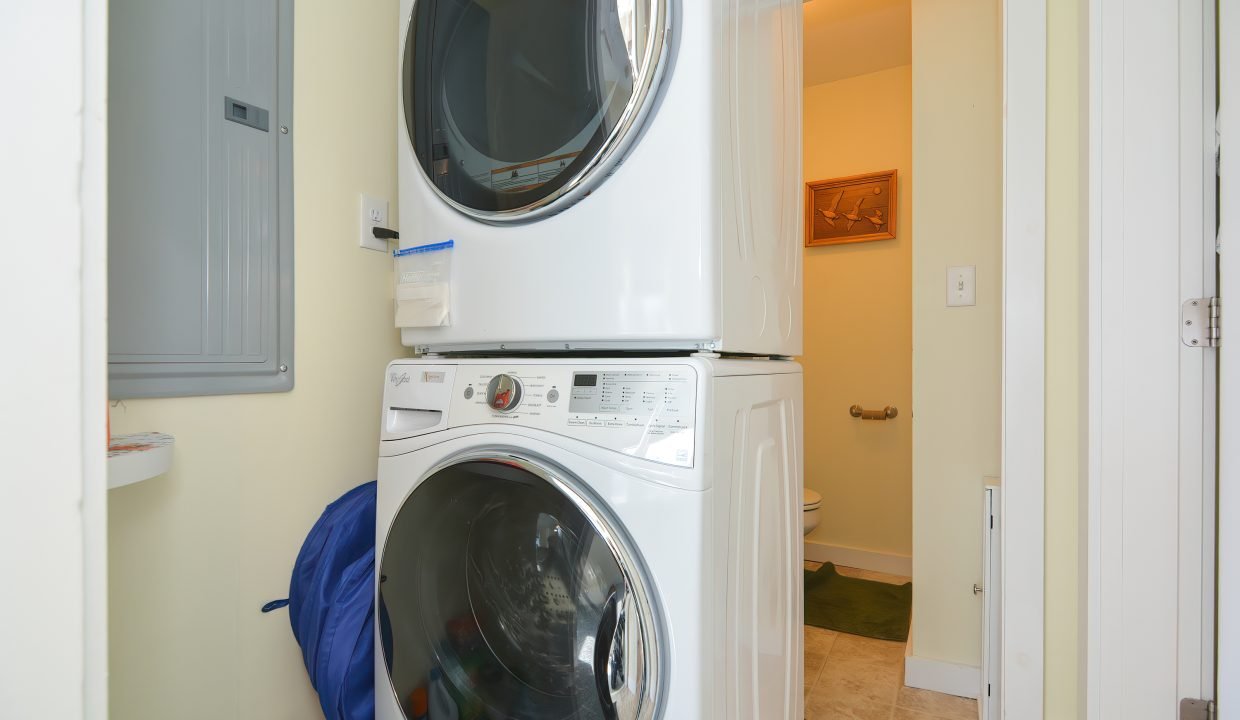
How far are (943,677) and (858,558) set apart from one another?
115 cm

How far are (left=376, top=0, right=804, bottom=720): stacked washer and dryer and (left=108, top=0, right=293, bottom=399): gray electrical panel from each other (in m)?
0.23

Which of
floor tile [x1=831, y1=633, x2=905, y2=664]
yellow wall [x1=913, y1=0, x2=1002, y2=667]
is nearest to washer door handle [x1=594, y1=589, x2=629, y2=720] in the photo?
yellow wall [x1=913, y1=0, x2=1002, y2=667]

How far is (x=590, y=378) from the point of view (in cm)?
86

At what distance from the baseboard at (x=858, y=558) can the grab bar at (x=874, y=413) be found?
2.14ft

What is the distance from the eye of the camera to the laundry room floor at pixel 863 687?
167 cm

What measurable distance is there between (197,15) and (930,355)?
1.94m
